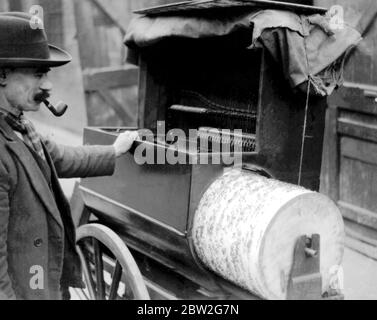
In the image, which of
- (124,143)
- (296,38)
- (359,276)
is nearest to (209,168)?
(124,143)

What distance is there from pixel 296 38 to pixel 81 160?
133cm

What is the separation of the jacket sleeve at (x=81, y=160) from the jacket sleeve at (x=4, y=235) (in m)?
0.66

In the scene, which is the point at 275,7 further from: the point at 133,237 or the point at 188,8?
the point at 133,237

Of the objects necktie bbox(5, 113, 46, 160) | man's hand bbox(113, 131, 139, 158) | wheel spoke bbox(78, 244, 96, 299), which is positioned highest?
necktie bbox(5, 113, 46, 160)

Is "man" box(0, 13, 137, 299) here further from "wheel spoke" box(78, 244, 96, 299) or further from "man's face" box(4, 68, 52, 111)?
"wheel spoke" box(78, 244, 96, 299)

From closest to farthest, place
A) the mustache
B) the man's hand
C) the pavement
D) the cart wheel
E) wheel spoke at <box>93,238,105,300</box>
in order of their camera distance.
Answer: the mustache
the cart wheel
the man's hand
wheel spoke at <box>93,238,105,300</box>
the pavement

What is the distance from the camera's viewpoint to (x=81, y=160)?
10.3ft

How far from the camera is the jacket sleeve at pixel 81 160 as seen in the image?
3.04 meters

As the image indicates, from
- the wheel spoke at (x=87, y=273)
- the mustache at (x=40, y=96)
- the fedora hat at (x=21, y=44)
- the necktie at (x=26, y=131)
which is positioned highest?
the fedora hat at (x=21, y=44)

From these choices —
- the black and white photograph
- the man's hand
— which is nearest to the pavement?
the black and white photograph

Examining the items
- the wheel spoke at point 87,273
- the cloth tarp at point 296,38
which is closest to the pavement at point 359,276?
the wheel spoke at point 87,273

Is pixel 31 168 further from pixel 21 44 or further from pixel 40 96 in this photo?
pixel 21 44

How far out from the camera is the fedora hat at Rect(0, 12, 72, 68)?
244 centimetres

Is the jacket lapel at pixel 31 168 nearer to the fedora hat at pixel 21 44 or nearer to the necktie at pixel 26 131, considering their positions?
the necktie at pixel 26 131
